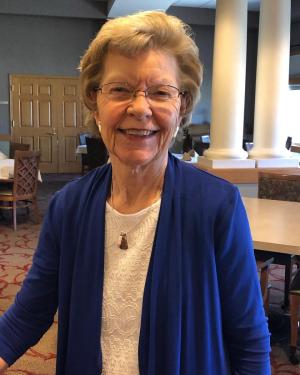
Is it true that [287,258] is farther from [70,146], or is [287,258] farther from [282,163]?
[70,146]

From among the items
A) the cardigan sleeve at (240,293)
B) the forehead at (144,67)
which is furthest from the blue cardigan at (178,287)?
the forehead at (144,67)

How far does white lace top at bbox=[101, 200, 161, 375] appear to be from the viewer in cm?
104

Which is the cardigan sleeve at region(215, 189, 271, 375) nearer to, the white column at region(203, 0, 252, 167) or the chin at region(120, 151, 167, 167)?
the chin at region(120, 151, 167, 167)

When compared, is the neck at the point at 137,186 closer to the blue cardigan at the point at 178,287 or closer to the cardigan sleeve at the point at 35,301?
the blue cardigan at the point at 178,287

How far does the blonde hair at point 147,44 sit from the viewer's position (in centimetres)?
98

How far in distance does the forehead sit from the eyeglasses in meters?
0.01

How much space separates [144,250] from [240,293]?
229 mm

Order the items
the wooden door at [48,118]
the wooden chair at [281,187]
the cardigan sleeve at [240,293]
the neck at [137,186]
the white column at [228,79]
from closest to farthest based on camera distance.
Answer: the cardigan sleeve at [240,293], the neck at [137,186], the wooden chair at [281,187], the white column at [228,79], the wooden door at [48,118]

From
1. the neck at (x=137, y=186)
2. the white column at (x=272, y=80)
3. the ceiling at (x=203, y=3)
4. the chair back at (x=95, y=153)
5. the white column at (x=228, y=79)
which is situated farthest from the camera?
the ceiling at (x=203, y=3)

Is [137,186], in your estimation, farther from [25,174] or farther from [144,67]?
[25,174]

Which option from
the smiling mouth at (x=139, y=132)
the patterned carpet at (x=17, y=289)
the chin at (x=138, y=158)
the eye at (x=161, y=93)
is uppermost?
the eye at (x=161, y=93)

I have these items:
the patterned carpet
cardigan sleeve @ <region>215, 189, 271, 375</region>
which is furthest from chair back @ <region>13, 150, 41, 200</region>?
cardigan sleeve @ <region>215, 189, 271, 375</region>

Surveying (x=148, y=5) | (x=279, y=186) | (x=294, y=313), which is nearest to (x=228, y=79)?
(x=279, y=186)

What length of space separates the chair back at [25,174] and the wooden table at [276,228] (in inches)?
121
